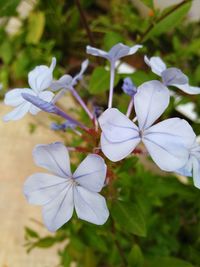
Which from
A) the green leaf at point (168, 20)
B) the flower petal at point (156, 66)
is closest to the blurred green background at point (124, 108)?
the green leaf at point (168, 20)

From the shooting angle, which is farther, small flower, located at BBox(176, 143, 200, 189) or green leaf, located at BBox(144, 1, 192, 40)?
green leaf, located at BBox(144, 1, 192, 40)

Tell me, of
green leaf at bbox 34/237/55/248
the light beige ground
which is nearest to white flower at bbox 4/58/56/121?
green leaf at bbox 34/237/55/248

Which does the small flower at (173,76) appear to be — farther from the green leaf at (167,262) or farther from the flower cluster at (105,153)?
the green leaf at (167,262)

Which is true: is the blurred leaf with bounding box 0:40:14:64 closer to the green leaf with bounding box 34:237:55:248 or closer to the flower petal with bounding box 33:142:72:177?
the green leaf with bounding box 34:237:55:248

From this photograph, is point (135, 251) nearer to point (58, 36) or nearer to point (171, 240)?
point (171, 240)

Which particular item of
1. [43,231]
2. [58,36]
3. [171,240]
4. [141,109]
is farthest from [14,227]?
[141,109]

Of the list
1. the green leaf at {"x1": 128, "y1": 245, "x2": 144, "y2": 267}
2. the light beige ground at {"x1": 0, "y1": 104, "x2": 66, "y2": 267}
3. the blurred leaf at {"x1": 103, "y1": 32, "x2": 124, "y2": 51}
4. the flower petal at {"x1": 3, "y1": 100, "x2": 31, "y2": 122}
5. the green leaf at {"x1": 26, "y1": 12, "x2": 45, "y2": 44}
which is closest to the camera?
the flower petal at {"x1": 3, "y1": 100, "x2": 31, "y2": 122}

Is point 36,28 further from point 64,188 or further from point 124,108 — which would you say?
point 64,188
